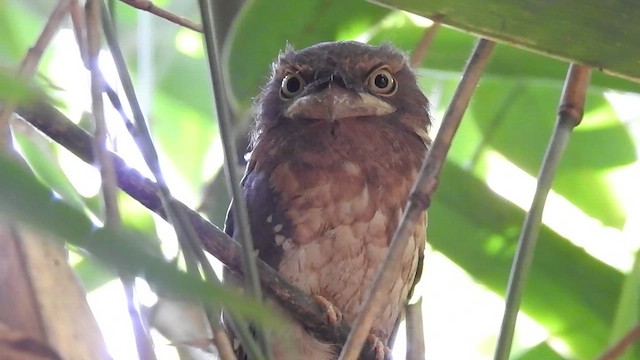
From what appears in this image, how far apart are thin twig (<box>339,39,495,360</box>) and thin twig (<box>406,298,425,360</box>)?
0.37 meters

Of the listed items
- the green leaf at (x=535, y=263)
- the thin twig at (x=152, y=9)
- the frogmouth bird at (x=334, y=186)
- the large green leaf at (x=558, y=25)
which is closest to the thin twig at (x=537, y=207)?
the large green leaf at (x=558, y=25)

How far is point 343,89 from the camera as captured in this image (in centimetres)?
144

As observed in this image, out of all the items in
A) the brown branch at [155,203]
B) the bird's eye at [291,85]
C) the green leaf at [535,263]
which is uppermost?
the bird's eye at [291,85]

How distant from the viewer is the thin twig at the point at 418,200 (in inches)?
24.1

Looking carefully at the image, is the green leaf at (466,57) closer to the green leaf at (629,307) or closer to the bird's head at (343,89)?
the bird's head at (343,89)

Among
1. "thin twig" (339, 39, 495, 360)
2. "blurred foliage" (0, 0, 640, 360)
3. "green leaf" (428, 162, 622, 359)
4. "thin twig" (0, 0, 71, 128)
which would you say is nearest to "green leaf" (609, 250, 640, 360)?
"blurred foliage" (0, 0, 640, 360)

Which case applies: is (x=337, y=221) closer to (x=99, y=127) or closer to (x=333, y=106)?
(x=333, y=106)

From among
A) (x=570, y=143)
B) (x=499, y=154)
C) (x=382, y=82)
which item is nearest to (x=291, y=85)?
(x=382, y=82)

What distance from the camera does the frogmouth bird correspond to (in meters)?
1.42

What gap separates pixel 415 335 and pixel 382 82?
2.25 feet

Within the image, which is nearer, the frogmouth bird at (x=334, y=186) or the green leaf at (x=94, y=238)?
the green leaf at (x=94, y=238)

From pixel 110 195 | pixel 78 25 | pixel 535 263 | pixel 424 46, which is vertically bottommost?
pixel 110 195

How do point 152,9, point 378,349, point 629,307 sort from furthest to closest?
point 378,349 → point 629,307 → point 152,9

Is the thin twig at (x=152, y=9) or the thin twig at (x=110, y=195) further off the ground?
the thin twig at (x=152, y=9)
